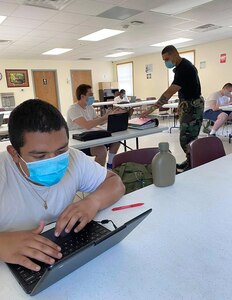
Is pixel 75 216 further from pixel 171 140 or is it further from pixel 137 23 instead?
pixel 137 23

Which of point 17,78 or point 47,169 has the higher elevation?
point 17,78

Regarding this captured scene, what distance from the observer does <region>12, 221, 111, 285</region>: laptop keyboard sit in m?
0.66

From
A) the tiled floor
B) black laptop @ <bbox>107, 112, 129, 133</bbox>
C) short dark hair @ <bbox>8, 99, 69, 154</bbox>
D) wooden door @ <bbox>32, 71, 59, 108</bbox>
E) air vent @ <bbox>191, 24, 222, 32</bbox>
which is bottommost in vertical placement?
the tiled floor

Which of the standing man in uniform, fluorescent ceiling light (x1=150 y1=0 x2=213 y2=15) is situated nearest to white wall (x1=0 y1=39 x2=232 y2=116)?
fluorescent ceiling light (x1=150 y1=0 x2=213 y2=15)

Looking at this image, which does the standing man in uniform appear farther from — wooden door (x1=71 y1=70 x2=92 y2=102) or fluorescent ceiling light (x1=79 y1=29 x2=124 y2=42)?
wooden door (x1=71 y1=70 x2=92 y2=102)

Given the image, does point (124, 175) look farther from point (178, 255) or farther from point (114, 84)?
point (114, 84)

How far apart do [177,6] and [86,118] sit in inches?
108

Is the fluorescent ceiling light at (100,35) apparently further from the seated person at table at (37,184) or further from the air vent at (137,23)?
the seated person at table at (37,184)

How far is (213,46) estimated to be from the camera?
27.4 feet

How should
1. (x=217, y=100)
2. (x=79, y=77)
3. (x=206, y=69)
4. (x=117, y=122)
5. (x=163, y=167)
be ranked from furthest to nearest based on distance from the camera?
(x=79, y=77) < (x=206, y=69) < (x=217, y=100) < (x=117, y=122) < (x=163, y=167)

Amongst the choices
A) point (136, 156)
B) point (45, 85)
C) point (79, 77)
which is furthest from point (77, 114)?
point (79, 77)

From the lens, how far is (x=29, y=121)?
0.86 metres

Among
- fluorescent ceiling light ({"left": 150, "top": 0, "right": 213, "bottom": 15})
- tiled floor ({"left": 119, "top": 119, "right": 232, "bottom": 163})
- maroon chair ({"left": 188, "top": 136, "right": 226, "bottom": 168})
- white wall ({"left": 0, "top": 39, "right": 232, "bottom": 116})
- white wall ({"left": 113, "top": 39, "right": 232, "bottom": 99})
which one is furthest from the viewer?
white wall ({"left": 0, "top": 39, "right": 232, "bottom": 116})

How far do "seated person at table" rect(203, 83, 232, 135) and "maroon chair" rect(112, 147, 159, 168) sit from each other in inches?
157
